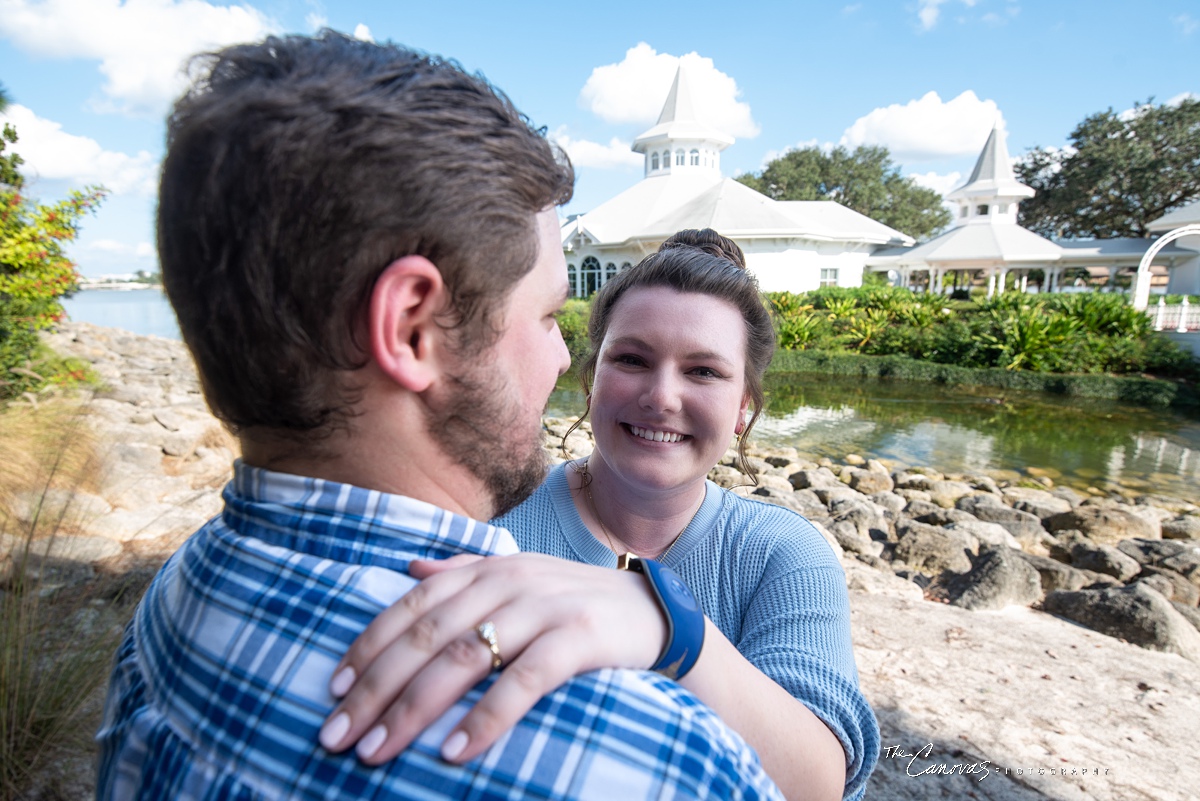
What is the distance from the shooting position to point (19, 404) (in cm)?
680

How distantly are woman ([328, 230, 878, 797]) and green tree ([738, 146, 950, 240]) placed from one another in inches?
2262

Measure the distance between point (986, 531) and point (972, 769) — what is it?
17.6 feet

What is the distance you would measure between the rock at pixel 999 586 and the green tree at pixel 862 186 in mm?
53484

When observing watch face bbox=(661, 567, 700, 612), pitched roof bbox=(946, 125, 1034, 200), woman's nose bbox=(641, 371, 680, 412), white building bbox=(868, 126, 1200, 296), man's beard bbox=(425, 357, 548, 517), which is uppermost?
pitched roof bbox=(946, 125, 1034, 200)

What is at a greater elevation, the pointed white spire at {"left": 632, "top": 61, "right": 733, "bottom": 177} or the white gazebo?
the pointed white spire at {"left": 632, "top": 61, "right": 733, "bottom": 177}

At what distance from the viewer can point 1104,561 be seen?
289 inches

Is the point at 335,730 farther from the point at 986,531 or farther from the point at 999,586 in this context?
the point at 986,531

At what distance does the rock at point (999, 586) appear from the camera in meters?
5.89

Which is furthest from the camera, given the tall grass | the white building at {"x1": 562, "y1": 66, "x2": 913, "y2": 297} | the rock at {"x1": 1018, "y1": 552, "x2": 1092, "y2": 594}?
the white building at {"x1": 562, "y1": 66, "x2": 913, "y2": 297}

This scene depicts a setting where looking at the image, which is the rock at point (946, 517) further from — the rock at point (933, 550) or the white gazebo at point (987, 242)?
the white gazebo at point (987, 242)

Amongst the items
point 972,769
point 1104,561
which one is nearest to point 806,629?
point 972,769

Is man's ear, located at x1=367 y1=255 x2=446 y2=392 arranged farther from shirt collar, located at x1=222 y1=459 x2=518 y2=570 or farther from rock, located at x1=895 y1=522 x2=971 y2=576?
rock, located at x1=895 y1=522 x2=971 y2=576

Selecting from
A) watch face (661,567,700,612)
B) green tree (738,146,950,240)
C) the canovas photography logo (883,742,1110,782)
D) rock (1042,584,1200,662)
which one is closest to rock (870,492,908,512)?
rock (1042,584,1200,662)

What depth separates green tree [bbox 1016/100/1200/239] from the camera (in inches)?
1610
